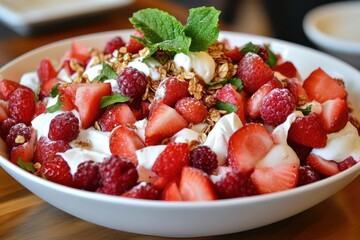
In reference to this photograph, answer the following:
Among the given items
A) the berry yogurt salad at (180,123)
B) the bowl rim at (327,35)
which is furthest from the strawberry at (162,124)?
the bowl rim at (327,35)

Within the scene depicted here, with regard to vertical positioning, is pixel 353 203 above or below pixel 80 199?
below

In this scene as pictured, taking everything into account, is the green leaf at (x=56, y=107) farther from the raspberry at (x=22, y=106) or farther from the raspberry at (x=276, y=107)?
the raspberry at (x=276, y=107)

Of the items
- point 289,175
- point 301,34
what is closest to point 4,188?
point 289,175

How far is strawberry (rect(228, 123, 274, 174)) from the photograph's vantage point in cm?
113

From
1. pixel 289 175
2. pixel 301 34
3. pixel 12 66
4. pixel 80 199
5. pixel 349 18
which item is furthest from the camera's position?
pixel 301 34

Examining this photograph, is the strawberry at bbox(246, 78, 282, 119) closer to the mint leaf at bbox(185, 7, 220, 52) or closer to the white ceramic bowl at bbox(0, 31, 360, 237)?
the mint leaf at bbox(185, 7, 220, 52)

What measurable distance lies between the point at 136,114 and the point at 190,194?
0.33 m

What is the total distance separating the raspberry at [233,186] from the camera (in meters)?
1.04

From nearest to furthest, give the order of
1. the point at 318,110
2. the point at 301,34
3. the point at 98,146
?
the point at 98,146 → the point at 318,110 → the point at 301,34

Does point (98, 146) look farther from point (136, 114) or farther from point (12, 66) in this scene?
point (12, 66)

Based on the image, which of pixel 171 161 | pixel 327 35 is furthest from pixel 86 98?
pixel 327 35

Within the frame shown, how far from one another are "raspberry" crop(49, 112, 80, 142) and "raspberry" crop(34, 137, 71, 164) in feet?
0.04

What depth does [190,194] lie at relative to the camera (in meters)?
1.03

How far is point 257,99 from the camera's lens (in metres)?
1.30
